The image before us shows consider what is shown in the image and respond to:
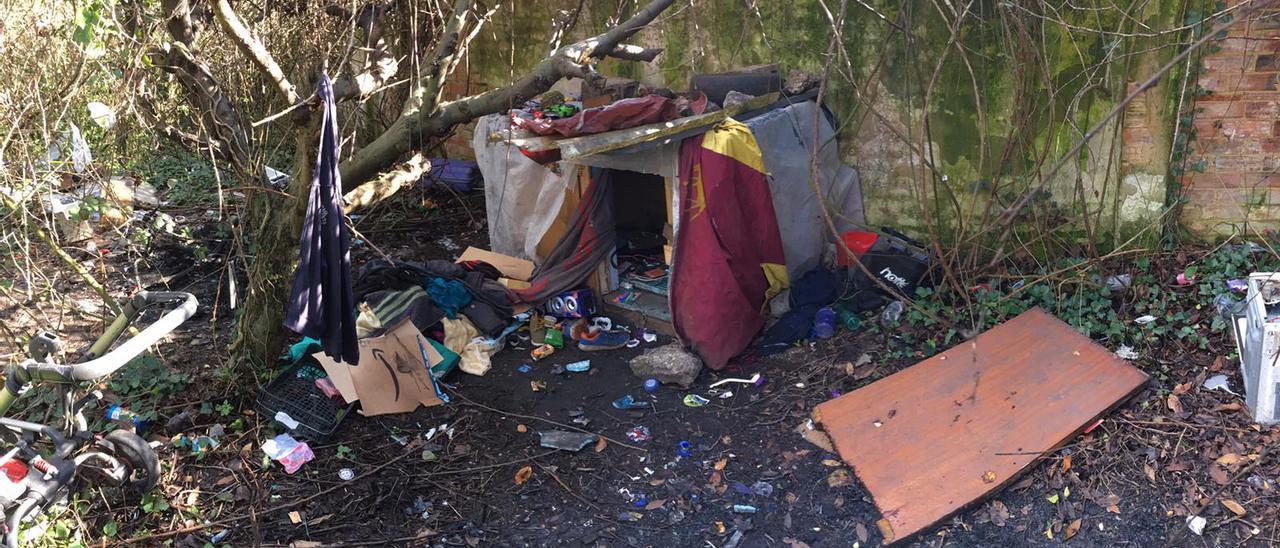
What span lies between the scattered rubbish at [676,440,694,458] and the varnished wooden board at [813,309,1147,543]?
0.69m

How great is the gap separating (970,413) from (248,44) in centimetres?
390

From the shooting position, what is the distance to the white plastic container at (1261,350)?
14.0 ft

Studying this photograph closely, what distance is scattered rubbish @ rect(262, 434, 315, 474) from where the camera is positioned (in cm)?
508

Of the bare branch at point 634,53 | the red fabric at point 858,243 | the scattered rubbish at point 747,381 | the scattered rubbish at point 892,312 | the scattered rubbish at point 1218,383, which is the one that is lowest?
the scattered rubbish at point 747,381

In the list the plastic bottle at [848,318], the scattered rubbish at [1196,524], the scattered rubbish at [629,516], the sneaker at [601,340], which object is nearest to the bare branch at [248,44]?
the sneaker at [601,340]

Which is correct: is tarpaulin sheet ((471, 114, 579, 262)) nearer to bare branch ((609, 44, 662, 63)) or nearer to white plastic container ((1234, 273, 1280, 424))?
bare branch ((609, 44, 662, 63))

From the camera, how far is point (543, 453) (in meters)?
5.20

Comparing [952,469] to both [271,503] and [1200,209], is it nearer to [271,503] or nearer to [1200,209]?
[1200,209]

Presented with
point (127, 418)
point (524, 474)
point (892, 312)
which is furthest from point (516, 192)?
point (127, 418)

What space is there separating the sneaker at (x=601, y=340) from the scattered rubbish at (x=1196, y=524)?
3.28 meters

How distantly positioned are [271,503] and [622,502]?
1742mm

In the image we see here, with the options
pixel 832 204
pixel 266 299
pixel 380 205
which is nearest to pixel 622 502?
pixel 266 299

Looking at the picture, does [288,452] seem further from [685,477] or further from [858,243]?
[858,243]

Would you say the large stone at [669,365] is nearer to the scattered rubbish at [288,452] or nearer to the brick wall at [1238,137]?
the scattered rubbish at [288,452]
